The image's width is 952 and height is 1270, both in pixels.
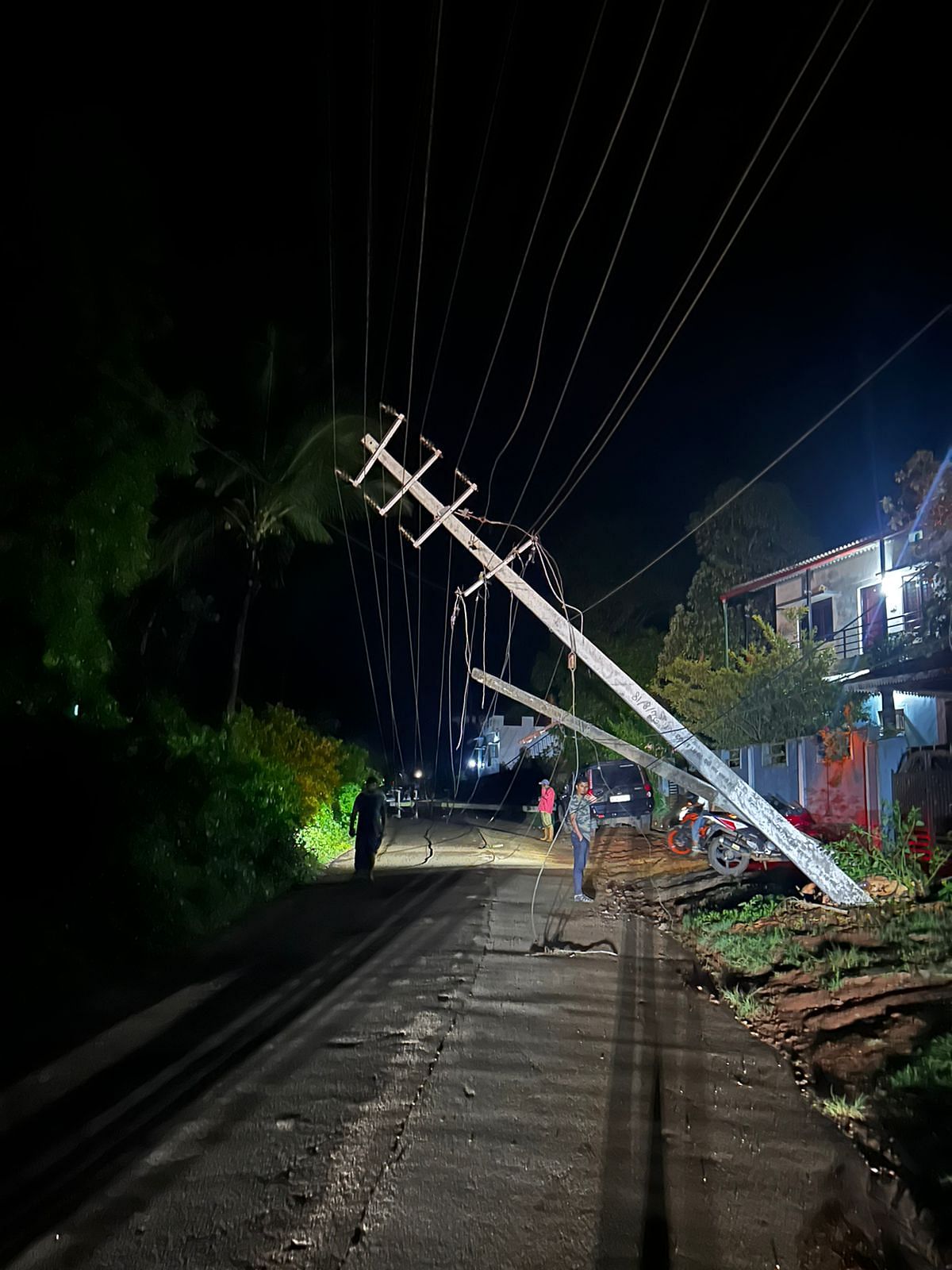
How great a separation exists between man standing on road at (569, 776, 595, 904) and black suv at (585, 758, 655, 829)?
9.15 meters

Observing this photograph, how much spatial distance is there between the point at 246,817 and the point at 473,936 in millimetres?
4260

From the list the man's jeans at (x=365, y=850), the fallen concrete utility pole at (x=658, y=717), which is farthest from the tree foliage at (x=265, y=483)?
the fallen concrete utility pole at (x=658, y=717)

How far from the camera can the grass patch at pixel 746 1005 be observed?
670 centimetres

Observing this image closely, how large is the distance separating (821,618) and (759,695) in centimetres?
678

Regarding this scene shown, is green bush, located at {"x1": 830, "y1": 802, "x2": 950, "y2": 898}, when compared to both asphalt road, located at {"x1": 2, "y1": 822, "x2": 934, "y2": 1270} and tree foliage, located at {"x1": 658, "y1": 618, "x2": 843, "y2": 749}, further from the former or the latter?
tree foliage, located at {"x1": 658, "y1": 618, "x2": 843, "y2": 749}

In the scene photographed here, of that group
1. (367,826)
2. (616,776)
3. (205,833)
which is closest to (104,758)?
(205,833)

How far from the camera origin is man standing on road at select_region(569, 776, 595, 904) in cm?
1158

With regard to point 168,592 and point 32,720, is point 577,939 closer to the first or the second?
point 32,720

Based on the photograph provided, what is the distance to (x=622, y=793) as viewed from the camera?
21297 millimetres

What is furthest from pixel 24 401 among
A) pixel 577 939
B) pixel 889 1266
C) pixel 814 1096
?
pixel 889 1266

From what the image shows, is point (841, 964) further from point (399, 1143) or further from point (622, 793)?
point (622, 793)

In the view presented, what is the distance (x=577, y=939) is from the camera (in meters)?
9.34

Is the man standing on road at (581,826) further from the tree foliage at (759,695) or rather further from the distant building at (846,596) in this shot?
the distant building at (846,596)

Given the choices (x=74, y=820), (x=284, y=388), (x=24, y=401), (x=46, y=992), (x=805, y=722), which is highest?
(x=284, y=388)
